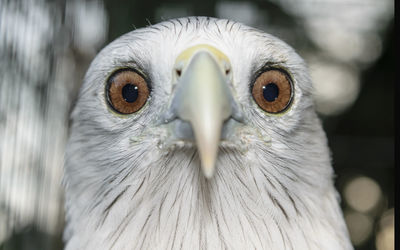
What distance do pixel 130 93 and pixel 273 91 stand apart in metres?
0.30

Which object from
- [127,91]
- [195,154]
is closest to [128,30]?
[127,91]

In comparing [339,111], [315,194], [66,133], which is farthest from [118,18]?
[339,111]

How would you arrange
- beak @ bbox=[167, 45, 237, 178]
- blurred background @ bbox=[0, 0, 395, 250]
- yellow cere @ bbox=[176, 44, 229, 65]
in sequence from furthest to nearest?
blurred background @ bbox=[0, 0, 395, 250] → yellow cere @ bbox=[176, 44, 229, 65] → beak @ bbox=[167, 45, 237, 178]

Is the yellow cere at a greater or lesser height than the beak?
greater

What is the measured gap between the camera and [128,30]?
5.71 ft

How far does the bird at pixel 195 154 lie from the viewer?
0.92 metres

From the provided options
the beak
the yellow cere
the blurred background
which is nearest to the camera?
the beak

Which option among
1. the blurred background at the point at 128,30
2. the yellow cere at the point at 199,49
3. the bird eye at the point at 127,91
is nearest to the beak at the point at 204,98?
the yellow cere at the point at 199,49

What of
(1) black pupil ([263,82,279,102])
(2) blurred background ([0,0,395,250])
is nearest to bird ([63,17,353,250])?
(1) black pupil ([263,82,279,102])

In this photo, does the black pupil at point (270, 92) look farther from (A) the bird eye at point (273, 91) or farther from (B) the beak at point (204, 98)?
(B) the beak at point (204, 98)

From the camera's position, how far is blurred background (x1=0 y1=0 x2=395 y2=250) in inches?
55.4

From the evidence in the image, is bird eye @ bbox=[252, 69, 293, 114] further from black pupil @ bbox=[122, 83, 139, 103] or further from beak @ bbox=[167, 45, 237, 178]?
black pupil @ bbox=[122, 83, 139, 103]

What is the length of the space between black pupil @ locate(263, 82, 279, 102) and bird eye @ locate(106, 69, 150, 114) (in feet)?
0.81

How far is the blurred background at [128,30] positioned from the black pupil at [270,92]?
40 cm
